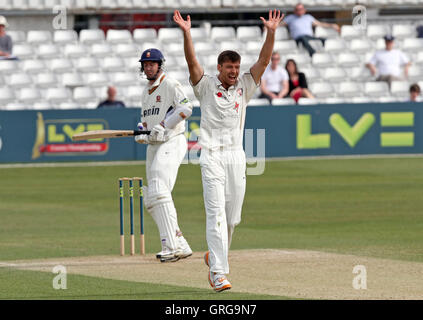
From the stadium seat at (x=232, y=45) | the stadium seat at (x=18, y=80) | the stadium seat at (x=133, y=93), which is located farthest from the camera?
the stadium seat at (x=232, y=45)

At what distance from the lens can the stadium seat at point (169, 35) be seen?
88.1ft

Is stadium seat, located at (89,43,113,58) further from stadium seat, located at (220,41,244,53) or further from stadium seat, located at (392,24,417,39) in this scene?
stadium seat, located at (392,24,417,39)

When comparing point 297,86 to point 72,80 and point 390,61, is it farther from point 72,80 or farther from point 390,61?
point 72,80

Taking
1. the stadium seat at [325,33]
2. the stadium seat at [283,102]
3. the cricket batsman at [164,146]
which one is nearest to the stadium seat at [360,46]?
the stadium seat at [325,33]

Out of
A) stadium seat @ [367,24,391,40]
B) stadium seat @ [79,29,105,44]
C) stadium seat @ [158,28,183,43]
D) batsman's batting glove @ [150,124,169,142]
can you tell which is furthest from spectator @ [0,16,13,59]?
batsman's batting glove @ [150,124,169,142]

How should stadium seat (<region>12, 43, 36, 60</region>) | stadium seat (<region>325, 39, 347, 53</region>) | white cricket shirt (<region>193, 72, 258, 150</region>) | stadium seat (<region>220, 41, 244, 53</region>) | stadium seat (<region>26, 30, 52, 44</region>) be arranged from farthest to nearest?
1. stadium seat (<region>325, 39, 347, 53</region>)
2. stadium seat (<region>220, 41, 244, 53</region>)
3. stadium seat (<region>26, 30, 52, 44</region>)
4. stadium seat (<region>12, 43, 36, 60</region>)
5. white cricket shirt (<region>193, 72, 258, 150</region>)

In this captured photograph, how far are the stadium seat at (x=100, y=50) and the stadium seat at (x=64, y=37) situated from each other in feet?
1.66

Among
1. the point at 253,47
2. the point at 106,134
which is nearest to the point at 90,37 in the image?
the point at 253,47

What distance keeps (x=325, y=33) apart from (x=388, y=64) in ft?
7.44

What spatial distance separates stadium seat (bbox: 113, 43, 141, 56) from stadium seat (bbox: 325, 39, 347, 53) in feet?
17.0

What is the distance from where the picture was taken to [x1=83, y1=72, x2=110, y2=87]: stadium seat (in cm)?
2531

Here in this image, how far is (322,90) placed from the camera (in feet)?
86.2

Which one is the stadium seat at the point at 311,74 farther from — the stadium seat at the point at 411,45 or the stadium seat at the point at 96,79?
the stadium seat at the point at 96,79
